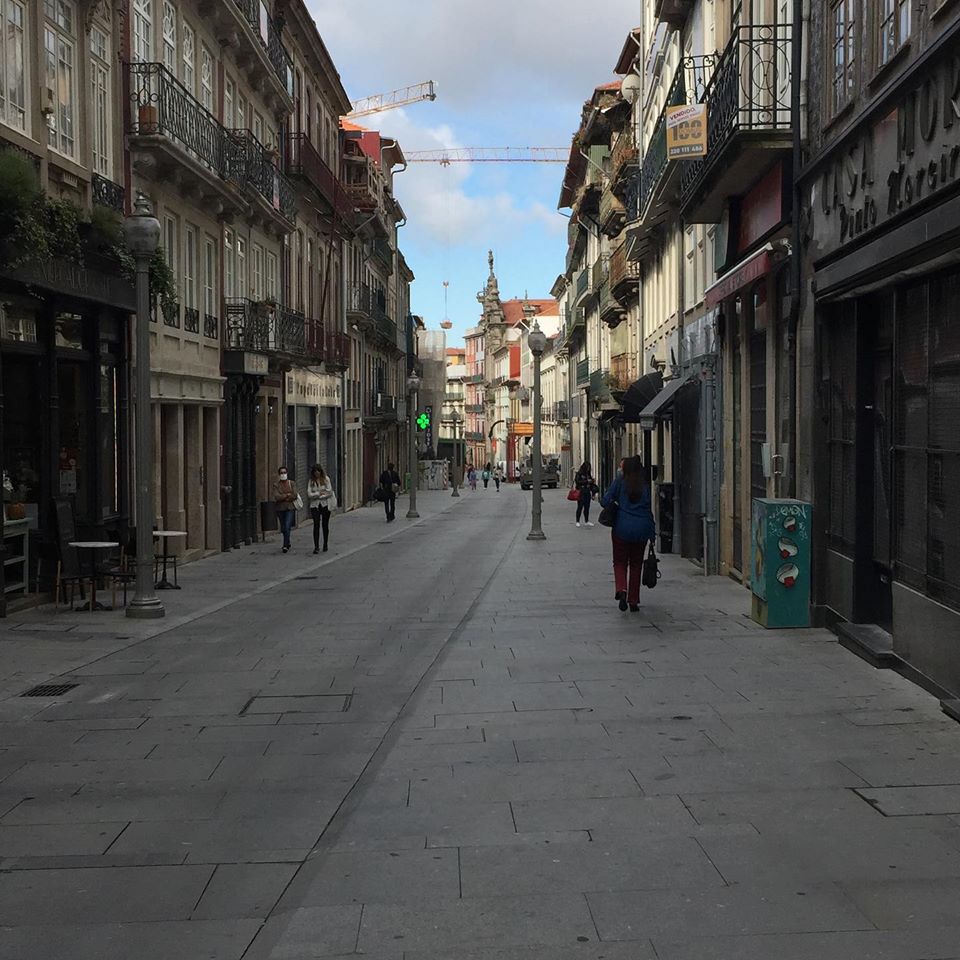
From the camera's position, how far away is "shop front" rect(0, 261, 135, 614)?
14594 mm

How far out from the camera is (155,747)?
26.1 feet

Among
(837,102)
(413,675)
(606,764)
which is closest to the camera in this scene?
(606,764)

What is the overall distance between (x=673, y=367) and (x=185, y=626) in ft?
47.8

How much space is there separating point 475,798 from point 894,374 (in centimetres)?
548

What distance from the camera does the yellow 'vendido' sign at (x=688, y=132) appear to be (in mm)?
16281

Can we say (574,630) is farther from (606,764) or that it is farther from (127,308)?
(127,308)

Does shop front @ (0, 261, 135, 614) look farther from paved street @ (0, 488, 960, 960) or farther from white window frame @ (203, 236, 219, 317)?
white window frame @ (203, 236, 219, 317)

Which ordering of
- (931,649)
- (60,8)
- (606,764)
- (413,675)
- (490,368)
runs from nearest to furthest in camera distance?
(606,764) < (931,649) < (413,675) < (60,8) < (490,368)

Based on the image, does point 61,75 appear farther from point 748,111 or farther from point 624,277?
point 624,277

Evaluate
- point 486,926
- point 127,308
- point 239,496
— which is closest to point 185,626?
point 127,308

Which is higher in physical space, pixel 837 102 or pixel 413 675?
pixel 837 102

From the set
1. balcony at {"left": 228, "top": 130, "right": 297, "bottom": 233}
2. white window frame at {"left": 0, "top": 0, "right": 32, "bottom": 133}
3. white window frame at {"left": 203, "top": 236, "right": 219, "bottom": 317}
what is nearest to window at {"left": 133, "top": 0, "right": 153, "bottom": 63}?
balcony at {"left": 228, "top": 130, "right": 297, "bottom": 233}

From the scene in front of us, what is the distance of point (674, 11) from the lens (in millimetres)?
23703

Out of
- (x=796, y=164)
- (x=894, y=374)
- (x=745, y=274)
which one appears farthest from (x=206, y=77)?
(x=894, y=374)
